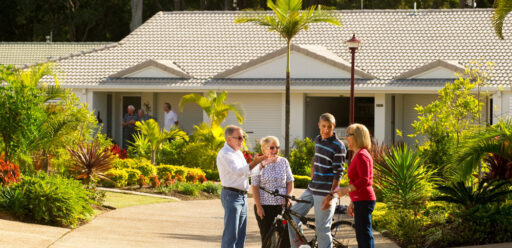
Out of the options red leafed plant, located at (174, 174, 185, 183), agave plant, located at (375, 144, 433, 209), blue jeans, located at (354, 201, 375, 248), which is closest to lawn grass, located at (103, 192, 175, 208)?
red leafed plant, located at (174, 174, 185, 183)

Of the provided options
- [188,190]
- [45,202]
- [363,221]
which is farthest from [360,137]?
[188,190]

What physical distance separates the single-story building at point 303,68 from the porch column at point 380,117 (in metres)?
A: 0.03

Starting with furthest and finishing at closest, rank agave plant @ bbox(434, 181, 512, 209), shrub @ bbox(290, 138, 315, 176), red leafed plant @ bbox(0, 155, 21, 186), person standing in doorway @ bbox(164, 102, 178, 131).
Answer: person standing in doorway @ bbox(164, 102, 178, 131), shrub @ bbox(290, 138, 315, 176), red leafed plant @ bbox(0, 155, 21, 186), agave plant @ bbox(434, 181, 512, 209)

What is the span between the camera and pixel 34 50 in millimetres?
40375

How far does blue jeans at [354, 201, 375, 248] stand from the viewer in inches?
403

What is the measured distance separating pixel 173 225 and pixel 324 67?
14682 mm

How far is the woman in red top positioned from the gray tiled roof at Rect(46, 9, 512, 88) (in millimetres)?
17233

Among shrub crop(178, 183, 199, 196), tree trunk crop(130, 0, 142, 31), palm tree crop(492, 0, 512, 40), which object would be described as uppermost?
tree trunk crop(130, 0, 142, 31)

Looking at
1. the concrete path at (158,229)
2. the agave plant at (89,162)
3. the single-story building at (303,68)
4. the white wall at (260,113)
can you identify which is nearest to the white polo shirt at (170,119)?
the single-story building at (303,68)

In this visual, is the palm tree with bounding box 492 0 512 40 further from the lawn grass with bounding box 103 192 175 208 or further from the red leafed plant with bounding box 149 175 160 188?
the red leafed plant with bounding box 149 175 160 188

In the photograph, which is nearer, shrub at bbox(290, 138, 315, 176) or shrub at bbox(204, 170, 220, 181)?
shrub at bbox(204, 170, 220, 181)

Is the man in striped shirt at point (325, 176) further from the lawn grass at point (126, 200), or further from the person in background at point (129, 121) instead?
the person in background at point (129, 121)

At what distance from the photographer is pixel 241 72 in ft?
94.8

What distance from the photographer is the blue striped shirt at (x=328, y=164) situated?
10.5 meters
